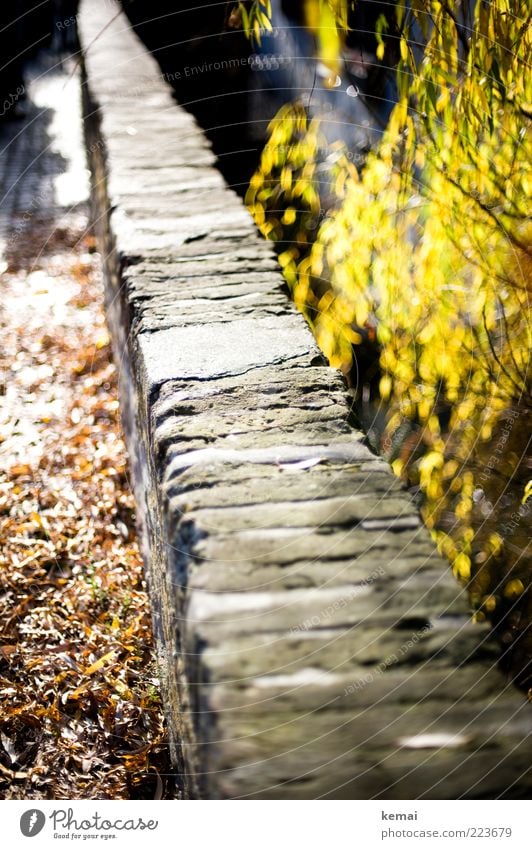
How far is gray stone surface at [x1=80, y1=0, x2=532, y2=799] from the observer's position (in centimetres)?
78

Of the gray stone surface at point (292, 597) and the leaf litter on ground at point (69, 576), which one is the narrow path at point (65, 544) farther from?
the gray stone surface at point (292, 597)

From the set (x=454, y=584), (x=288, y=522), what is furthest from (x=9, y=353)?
(x=454, y=584)

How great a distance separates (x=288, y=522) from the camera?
3.14 feet

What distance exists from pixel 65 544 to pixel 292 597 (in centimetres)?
123

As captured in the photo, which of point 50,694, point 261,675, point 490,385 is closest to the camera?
point 261,675

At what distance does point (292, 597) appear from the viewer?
34.6 inches

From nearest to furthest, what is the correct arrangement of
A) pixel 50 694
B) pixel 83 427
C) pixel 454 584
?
1. pixel 454 584
2. pixel 50 694
3. pixel 83 427

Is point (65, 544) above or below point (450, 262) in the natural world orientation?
below

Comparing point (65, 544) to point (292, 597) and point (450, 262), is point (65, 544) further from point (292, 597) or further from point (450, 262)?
point (450, 262)

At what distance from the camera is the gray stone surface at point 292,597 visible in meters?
0.78

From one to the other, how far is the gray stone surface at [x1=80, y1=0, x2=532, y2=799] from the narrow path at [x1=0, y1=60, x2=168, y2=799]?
20cm

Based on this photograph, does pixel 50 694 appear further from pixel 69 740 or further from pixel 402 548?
pixel 402 548
